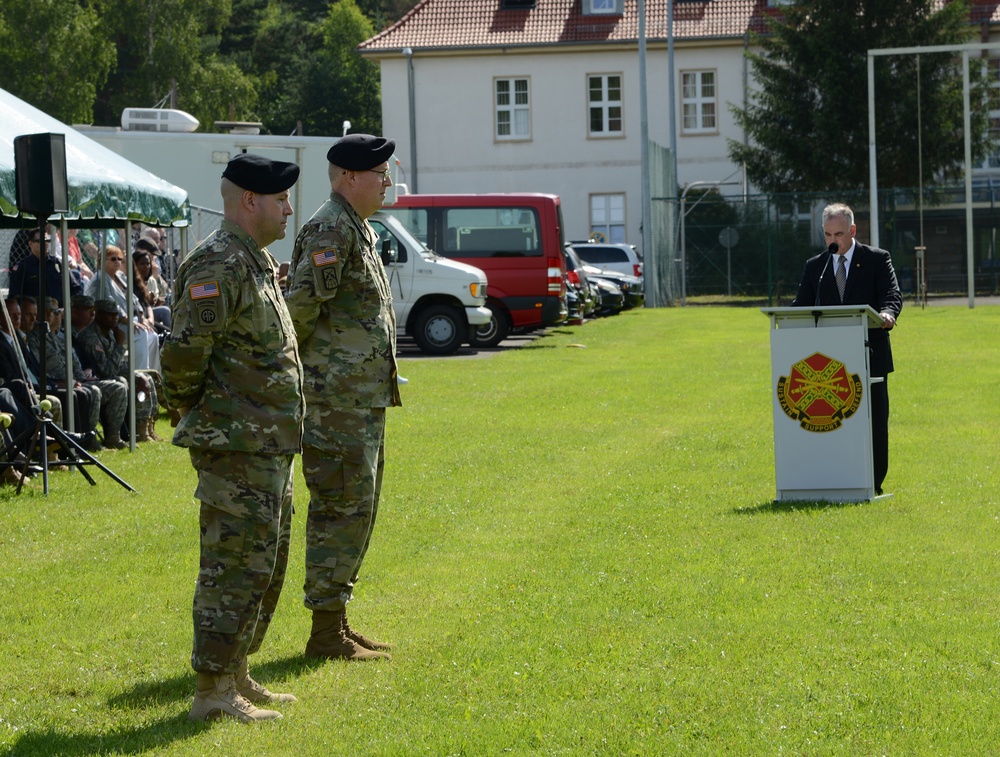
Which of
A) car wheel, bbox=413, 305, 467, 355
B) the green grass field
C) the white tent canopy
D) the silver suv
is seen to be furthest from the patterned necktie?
the silver suv

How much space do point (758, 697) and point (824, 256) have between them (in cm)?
486

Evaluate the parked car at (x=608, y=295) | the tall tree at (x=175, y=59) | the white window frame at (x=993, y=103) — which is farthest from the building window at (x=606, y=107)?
the parked car at (x=608, y=295)

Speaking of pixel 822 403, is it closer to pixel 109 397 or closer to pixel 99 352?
pixel 109 397

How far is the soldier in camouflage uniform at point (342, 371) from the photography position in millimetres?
5707

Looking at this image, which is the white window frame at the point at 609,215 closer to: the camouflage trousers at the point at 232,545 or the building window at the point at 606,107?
the building window at the point at 606,107

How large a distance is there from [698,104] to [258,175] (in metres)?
47.1

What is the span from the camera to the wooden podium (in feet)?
30.0

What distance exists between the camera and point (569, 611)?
665cm

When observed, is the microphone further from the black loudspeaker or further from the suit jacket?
the black loudspeaker

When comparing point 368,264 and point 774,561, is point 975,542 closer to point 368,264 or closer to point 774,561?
point 774,561

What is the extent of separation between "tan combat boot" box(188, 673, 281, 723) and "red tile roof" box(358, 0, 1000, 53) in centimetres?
4608

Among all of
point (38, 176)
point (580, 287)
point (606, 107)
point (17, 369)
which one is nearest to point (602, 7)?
point (606, 107)

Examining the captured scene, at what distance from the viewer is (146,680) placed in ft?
18.8

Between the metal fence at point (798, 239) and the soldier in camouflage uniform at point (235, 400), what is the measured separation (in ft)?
121
